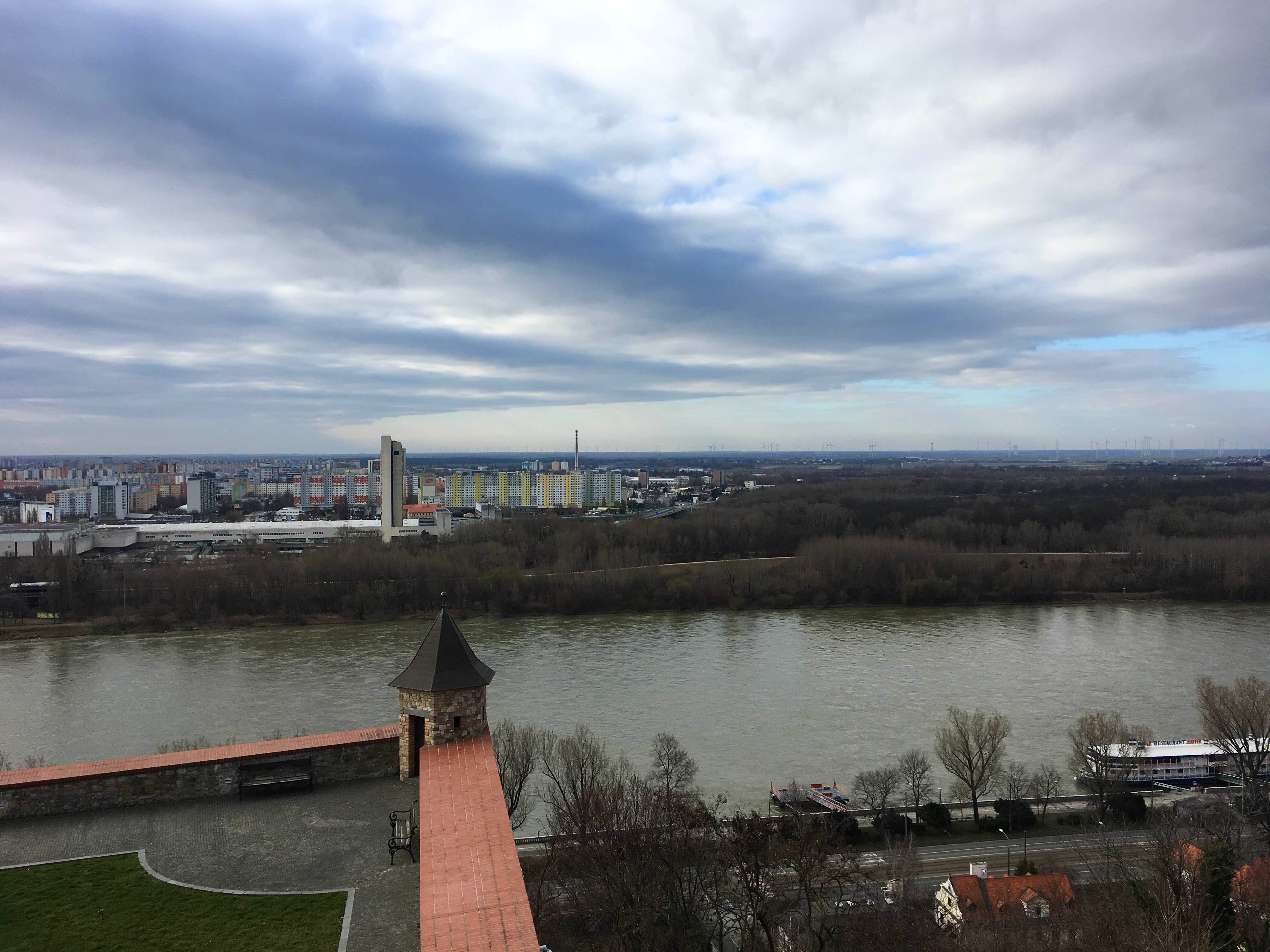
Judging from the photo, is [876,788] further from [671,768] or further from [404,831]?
[404,831]

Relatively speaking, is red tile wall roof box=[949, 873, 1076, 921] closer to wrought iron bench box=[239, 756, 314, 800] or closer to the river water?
the river water

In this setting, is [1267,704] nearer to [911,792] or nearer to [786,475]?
[911,792]

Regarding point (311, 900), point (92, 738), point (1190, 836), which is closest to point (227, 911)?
point (311, 900)

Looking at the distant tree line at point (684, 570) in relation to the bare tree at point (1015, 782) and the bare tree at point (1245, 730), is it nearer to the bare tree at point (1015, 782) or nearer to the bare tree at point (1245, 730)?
the bare tree at point (1245, 730)

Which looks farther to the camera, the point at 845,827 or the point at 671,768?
the point at 671,768

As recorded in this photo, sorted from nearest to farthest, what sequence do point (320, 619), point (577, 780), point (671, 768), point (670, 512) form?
point (577, 780), point (671, 768), point (320, 619), point (670, 512)

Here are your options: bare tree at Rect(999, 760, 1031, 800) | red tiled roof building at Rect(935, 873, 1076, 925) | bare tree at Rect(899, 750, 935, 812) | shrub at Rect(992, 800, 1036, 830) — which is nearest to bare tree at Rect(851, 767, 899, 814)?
bare tree at Rect(899, 750, 935, 812)

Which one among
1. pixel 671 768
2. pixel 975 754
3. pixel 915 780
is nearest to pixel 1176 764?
pixel 975 754
